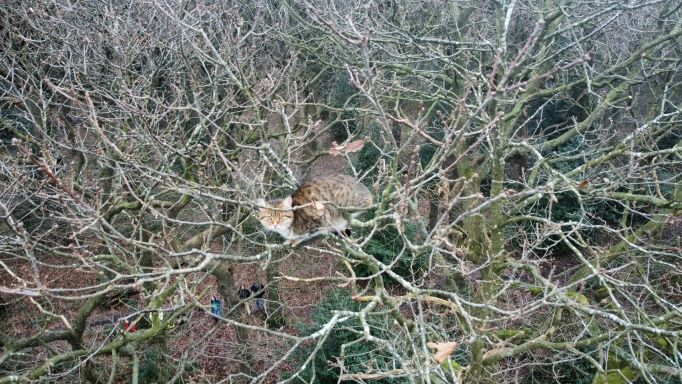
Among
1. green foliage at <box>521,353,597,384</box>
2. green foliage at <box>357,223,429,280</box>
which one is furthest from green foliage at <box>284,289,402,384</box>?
green foliage at <box>521,353,597,384</box>

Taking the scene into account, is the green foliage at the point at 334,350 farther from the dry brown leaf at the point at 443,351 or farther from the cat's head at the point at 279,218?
the dry brown leaf at the point at 443,351

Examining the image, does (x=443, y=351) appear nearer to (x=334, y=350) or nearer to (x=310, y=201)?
(x=310, y=201)

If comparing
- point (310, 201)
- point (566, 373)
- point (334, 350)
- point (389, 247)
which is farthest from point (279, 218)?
point (389, 247)

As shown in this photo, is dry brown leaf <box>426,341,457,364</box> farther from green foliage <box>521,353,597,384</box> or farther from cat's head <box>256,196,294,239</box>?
green foliage <box>521,353,597,384</box>

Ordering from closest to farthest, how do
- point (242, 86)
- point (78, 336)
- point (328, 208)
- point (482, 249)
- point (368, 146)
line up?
point (242, 86), point (328, 208), point (78, 336), point (482, 249), point (368, 146)

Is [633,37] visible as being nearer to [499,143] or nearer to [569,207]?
[569,207]

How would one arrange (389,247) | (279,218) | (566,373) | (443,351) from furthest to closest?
1. (389,247)
2. (566,373)
3. (279,218)
4. (443,351)

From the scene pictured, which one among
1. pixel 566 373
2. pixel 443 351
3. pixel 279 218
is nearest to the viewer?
pixel 443 351

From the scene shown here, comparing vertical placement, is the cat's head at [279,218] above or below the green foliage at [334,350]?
above

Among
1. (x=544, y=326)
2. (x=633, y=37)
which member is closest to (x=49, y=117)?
(x=544, y=326)

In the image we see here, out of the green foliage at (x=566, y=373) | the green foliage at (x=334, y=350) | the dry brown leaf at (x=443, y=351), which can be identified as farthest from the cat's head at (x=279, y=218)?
the green foliage at (x=566, y=373)

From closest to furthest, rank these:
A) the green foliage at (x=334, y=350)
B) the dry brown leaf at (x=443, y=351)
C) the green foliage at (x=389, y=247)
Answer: the dry brown leaf at (x=443, y=351)
the green foliage at (x=334, y=350)
the green foliage at (x=389, y=247)

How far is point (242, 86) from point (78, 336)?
14.5ft

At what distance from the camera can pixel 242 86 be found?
3875 mm
